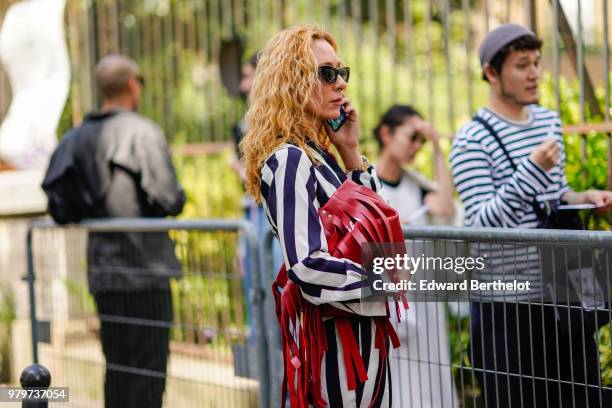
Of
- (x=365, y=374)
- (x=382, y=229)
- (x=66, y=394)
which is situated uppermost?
(x=382, y=229)

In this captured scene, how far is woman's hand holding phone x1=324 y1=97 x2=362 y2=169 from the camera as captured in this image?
367cm

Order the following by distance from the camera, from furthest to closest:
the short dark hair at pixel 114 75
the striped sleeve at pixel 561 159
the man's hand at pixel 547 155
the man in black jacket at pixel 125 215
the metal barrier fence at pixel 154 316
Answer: the short dark hair at pixel 114 75, the man in black jacket at pixel 125 215, the metal barrier fence at pixel 154 316, the striped sleeve at pixel 561 159, the man's hand at pixel 547 155

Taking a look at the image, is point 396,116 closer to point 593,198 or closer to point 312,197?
point 593,198

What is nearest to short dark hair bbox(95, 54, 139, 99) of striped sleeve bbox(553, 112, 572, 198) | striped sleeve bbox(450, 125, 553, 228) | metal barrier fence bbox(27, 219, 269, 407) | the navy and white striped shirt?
metal barrier fence bbox(27, 219, 269, 407)

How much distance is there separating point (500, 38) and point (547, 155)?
0.67 meters

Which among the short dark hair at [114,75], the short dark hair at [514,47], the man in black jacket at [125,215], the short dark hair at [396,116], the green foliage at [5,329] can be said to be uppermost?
the short dark hair at [114,75]

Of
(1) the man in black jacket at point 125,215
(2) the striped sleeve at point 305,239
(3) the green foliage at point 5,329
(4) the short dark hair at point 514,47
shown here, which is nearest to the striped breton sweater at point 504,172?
(4) the short dark hair at point 514,47

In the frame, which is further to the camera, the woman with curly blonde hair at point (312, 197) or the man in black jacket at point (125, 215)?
the man in black jacket at point (125, 215)

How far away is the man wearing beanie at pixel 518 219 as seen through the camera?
11.6 ft

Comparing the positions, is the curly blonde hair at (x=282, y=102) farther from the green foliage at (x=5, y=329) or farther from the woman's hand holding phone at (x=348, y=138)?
the green foliage at (x=5, y=329)

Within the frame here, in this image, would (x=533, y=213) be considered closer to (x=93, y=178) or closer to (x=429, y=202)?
(x=429, y=202)

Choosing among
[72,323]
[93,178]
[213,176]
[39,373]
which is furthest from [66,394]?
[213,176]

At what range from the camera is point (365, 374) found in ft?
11.0

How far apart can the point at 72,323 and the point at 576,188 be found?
10.2 ft
